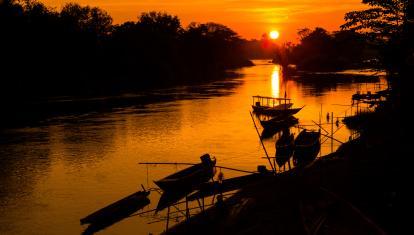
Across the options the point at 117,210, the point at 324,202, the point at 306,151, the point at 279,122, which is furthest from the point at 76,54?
the point at 324,202

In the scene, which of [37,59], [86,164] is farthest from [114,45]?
[86,164]

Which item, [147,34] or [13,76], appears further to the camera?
[147,34]

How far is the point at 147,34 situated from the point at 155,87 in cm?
2659

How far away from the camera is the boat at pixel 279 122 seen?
5400cm

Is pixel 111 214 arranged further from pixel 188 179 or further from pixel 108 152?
pixel 108 152

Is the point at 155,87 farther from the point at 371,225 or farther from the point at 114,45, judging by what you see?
the point at 371,225

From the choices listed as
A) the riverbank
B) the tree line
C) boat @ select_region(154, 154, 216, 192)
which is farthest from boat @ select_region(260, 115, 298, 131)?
the tree line

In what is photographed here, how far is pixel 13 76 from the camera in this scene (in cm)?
8956

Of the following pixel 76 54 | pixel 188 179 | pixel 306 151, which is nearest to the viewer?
pixel 188 179

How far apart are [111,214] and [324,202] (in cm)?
1145

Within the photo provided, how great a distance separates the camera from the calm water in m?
28.7

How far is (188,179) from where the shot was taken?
2534cm

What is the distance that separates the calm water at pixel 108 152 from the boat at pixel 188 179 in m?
2.55

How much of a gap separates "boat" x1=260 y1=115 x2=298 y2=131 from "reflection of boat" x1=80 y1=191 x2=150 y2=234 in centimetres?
2941
